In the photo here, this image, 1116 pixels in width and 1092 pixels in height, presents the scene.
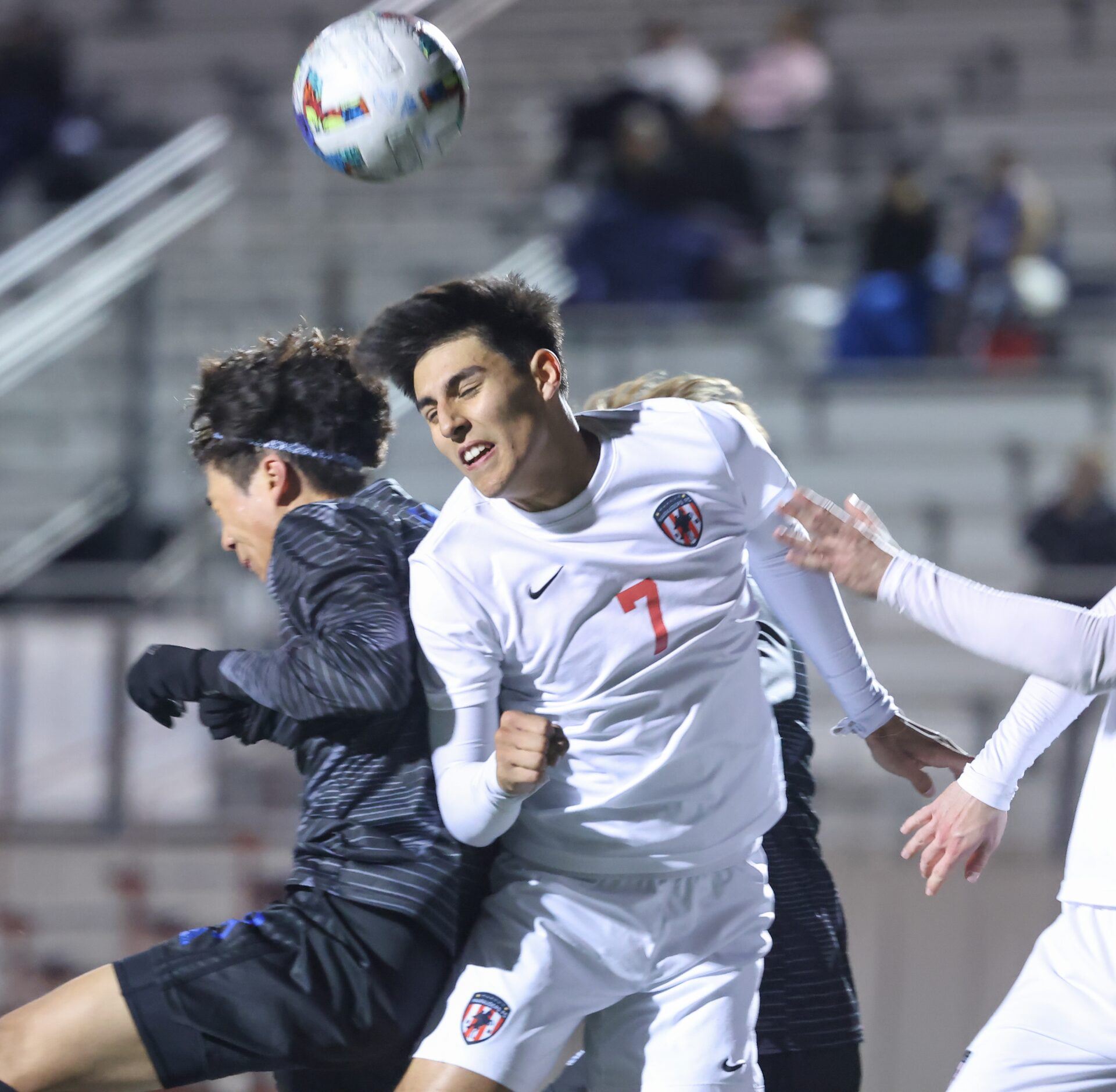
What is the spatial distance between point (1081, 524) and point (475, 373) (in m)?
4.36

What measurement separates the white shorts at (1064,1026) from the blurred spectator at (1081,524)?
3.96m

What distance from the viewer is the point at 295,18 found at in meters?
9.94

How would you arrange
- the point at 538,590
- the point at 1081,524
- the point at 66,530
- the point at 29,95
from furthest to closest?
the point at 29,95
the point at 66,530
the point at 1081,524
the point at 538,590

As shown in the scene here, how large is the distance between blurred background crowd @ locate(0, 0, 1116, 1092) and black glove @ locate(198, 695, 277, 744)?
2.41 meters

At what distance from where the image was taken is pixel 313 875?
2279 millimetres

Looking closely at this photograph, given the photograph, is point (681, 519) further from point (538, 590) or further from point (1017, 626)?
point (1017, 626)

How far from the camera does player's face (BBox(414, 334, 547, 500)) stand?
2279 millimetres

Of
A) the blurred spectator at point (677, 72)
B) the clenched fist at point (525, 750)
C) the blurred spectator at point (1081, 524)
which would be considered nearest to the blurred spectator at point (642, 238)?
the blurred spectator at point (677, 72)

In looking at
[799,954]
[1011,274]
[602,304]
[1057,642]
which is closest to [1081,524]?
[1011,274]

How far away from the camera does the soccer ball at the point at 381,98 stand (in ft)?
9.25

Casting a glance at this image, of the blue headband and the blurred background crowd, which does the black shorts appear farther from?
the blurred background crowd

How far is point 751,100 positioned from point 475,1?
6.68ft

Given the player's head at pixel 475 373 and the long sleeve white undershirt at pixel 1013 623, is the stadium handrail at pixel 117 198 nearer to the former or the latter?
the player's head at pixel 475 373

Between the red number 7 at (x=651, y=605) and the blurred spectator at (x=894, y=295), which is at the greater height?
the blurred spectator at (x=894, y=295)
